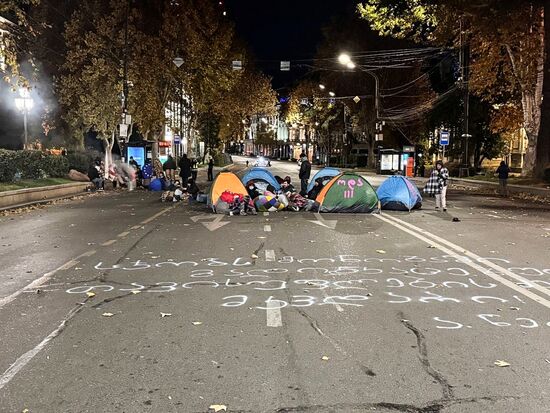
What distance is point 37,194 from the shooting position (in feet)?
68.8

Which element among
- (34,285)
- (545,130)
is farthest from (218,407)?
(545,130)

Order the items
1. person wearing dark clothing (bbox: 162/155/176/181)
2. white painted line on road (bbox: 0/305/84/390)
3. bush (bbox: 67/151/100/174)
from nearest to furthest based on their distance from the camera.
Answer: white painted line on road (bbox: 0/305/84/390) → person wearing dark clothing (bbox: 162/155/176/181) → bush (bbox: 67/151/100/174)

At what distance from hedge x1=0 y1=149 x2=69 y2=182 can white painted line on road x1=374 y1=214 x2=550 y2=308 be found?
14.2m

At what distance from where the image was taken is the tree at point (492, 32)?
26.3m

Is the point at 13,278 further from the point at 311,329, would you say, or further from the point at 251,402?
the point at 251,402

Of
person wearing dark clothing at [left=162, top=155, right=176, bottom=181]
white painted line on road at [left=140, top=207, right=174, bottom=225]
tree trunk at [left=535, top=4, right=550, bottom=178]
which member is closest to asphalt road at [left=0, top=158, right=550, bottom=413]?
white painted line on road at [left=140, top=207, right=174, bottom=225]

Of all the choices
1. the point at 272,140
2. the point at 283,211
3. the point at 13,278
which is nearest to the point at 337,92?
the point at 283,211

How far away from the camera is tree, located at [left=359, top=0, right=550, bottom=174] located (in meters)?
26.3

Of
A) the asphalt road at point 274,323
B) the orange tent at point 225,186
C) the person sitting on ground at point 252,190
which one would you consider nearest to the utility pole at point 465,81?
the person sitting on ground at point 252,190

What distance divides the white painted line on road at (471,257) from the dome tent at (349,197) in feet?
5.28

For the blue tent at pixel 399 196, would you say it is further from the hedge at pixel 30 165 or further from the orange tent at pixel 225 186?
the hedge at pixel 30 165

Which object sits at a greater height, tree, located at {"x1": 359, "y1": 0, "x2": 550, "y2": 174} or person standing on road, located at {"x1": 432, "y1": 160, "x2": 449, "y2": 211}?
tree, located at {"x1": 359, "y1": 0, "x2": 550, "y2": 174}

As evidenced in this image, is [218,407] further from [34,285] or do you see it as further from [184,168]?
[184,168]

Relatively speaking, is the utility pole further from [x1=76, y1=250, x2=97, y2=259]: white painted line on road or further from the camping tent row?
[x1=76, y1=250, x2=97, y2=259]: white painted line on road
